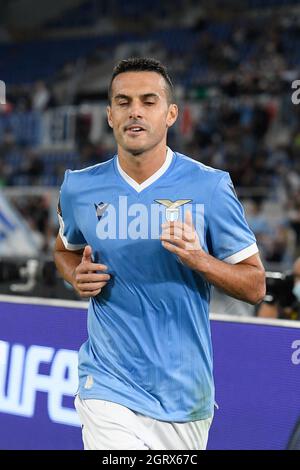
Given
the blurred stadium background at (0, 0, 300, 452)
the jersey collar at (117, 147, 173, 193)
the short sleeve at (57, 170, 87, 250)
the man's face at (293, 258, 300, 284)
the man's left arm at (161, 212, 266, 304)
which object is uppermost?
the blurred stadium background at (0, 0, 300, 452)

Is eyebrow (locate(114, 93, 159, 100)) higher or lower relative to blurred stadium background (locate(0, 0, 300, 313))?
lower

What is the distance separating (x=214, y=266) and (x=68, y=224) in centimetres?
78

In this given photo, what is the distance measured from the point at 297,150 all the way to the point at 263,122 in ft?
4.76

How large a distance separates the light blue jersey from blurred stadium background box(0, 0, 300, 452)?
3.31m

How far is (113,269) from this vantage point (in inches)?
133

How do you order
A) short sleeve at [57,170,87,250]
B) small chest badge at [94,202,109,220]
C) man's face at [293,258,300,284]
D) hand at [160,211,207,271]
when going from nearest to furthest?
hand at [160,211,207,271]
small chest badge at [94,202,109,220]
short sleeve at [57,170,87,250]
man's face at [293,258,300,284]

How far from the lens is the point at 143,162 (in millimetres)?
3389

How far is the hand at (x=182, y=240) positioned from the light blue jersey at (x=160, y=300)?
0.19 metres

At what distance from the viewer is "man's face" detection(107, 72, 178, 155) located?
330 centimetres

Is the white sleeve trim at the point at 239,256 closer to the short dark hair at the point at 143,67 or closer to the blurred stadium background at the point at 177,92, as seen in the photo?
the short dark hair at the point at 143,67

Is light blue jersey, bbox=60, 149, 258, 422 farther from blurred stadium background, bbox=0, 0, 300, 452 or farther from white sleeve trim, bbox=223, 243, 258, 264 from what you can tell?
blurred stadium background, bbox=0, 0, 300, 452

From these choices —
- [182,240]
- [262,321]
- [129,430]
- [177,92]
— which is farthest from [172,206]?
[177,92]

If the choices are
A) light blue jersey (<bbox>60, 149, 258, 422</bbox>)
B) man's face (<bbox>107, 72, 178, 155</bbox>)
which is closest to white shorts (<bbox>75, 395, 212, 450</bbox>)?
light blue jersey (<bbox>60, 149, 258, 422</bbox>)

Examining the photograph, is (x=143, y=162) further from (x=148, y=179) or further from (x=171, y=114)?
(x=171, y=114)
